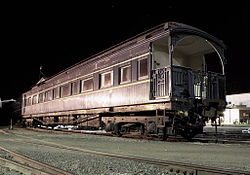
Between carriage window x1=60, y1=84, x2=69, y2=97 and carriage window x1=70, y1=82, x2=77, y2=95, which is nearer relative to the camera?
carriage window x1=70, y1=82, x2=77, y2=95

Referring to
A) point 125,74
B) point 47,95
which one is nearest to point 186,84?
point 125,74

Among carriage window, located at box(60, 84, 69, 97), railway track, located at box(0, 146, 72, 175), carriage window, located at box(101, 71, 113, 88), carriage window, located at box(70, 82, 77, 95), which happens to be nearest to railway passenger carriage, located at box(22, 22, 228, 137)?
carriage window, located at box(101, 71, 113, 88)

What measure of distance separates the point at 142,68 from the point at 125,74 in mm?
1064

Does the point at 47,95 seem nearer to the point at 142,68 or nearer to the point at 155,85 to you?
the point at 142,68

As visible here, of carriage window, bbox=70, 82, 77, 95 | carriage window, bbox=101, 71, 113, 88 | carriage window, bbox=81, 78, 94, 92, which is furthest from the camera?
carriage window, bbox=70, 82, 77, 95

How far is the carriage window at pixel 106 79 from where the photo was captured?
1076cm

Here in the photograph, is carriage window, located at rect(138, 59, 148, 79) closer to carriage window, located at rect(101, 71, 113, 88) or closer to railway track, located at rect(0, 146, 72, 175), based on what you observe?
carriage window, located at rect(101, 71, 113, 88)

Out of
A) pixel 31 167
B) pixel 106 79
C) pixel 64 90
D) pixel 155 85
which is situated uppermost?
pixel 106 79

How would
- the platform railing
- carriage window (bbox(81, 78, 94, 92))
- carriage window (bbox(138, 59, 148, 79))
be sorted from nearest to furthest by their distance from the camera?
the platform railing
carriage window (bbox(138, 59, 148, 79))
carriage window (bbox(81, 78, 94, 92))

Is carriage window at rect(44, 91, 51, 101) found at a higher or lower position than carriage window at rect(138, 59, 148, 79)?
lower

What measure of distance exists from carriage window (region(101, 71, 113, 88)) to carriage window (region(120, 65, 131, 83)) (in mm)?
733

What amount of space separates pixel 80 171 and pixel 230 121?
39790 mm

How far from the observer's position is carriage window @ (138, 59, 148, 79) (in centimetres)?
903

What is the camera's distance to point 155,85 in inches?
342
